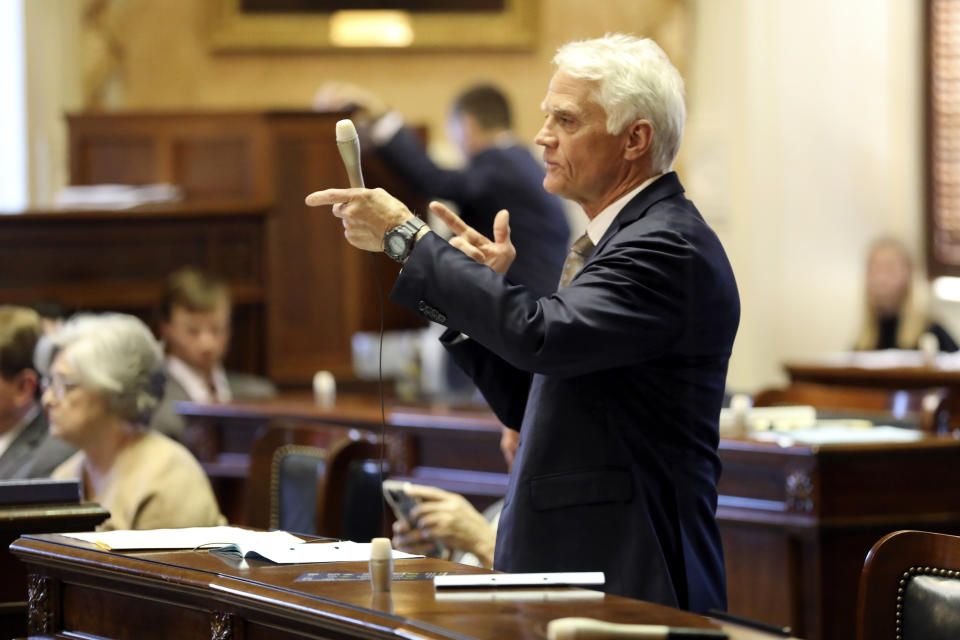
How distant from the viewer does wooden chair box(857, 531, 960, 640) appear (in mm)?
2191

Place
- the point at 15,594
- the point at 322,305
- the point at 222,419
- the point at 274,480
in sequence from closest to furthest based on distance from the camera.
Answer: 1. the point at 15,594
2. the point at 274,480
3. the point at 222,419
4. the point at 322,305

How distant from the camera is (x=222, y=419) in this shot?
19.2 ft

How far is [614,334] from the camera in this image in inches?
92.6

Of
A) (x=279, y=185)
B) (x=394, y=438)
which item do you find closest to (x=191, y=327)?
(x=394, y=438)

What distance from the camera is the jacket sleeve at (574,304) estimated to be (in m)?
2.33

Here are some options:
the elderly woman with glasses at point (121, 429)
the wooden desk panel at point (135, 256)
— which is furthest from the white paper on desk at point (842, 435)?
the wooden desk panel at point (135, 256)

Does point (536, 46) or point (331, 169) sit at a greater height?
point (536, 46)

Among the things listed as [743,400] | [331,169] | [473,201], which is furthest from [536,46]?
[743,400]

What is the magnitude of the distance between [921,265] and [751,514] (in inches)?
242

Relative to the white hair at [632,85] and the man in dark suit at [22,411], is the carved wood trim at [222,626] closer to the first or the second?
the white hair at [632,85]

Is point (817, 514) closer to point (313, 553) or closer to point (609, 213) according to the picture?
point (609, 213)

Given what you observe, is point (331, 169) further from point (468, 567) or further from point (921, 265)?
point (468, 567)

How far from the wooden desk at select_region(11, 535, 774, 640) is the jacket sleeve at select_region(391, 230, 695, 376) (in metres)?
0.38

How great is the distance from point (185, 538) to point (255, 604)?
0.53 m
